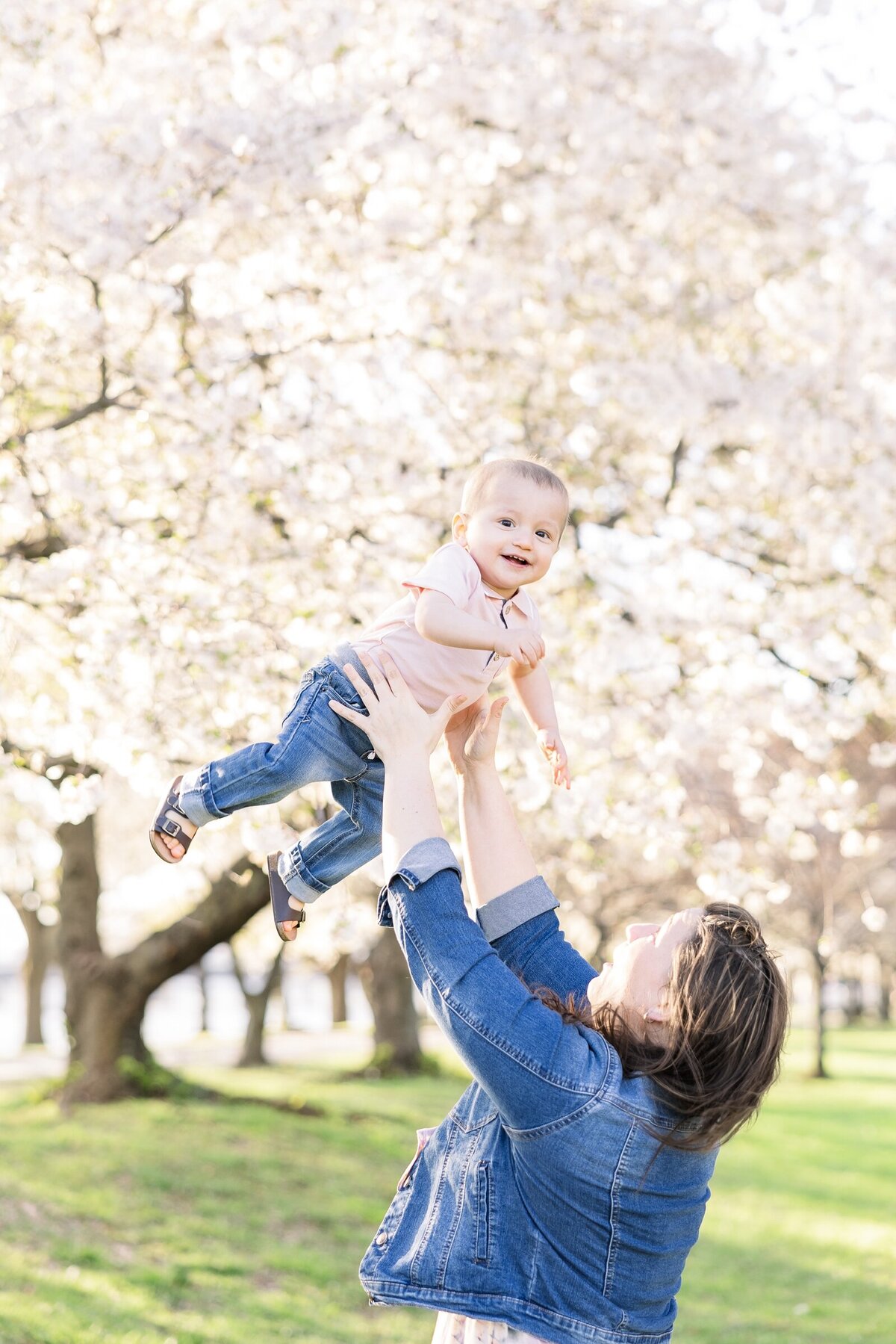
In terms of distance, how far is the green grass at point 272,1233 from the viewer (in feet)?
26.5

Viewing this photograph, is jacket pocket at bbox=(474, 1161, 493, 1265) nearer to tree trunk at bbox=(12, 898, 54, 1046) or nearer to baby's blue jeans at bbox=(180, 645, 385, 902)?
baby's blue jeans at bbox=(180, 645, 385, 902)

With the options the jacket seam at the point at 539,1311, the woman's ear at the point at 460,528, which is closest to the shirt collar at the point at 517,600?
the woman's ear at the point at 460,528

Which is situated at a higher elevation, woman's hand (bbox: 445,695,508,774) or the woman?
woman's hand (bbox: 445,695,508,774)

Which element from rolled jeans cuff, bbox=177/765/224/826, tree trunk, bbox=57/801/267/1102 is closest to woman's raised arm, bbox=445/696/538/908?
rolled jeans cuff, bbox=177/765/224/826

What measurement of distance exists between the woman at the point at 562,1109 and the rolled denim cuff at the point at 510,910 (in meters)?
0.20

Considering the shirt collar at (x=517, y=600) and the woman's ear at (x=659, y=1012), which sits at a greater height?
the shirt collar at (x=517, y=600)

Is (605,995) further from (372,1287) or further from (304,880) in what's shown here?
(304,880)

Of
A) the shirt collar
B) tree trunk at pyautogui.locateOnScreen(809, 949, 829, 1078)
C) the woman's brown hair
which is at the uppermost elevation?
the shirt collar

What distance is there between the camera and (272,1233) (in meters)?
10.5

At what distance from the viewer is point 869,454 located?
9719mm

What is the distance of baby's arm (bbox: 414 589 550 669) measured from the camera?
9.75ft

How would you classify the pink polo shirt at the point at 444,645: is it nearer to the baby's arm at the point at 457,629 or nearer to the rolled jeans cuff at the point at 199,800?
the baby's arm at the point at 457,629

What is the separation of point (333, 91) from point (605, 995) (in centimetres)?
632

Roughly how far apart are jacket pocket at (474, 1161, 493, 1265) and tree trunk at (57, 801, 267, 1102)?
10475 mm
